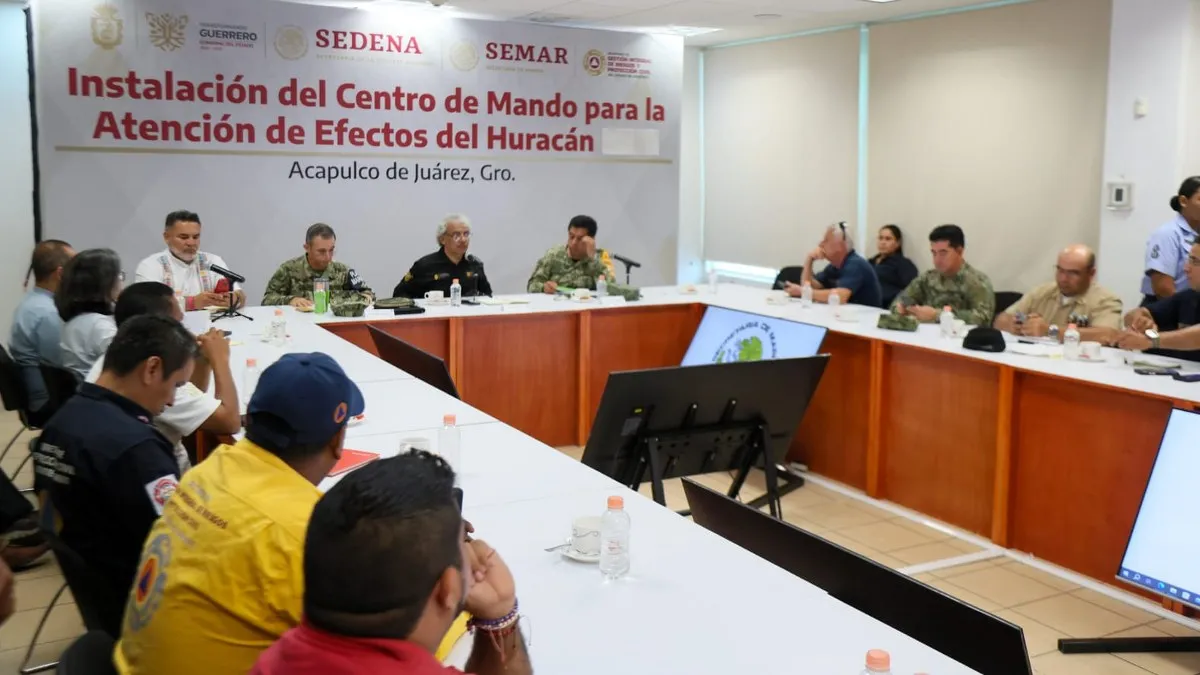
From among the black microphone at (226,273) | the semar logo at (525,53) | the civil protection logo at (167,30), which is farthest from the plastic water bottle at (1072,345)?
the civil protection logo at (167,30)

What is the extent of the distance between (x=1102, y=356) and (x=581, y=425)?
8.97 ft

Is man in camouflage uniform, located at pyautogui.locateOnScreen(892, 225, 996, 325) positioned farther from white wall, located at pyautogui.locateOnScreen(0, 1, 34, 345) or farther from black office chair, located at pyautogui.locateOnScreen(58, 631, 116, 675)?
white wall, located at pyautogui.locateOnScreen(0, 1, 34, 345)

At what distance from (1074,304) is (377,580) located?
465 cm

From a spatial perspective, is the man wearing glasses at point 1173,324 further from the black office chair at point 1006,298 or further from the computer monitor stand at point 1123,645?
the black office chair at point 1006,298

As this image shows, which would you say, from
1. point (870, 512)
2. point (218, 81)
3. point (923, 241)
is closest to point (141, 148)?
point (218, 81)

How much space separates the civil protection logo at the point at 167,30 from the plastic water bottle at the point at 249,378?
3.72m

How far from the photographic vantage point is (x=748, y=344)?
548cm

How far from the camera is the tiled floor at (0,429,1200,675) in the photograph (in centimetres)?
334

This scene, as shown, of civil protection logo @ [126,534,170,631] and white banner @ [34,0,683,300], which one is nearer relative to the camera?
civil protection logo @ [126,534,170,631]

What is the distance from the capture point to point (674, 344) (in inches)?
245

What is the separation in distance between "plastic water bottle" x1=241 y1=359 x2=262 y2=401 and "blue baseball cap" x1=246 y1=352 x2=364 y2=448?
2041 mm

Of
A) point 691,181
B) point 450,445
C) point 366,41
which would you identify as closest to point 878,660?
point 450,445

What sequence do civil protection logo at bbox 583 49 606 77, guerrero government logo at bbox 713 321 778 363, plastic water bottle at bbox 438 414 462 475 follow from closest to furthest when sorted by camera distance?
plastic water bottle at bbox 438 414 462 475
guerrero government logo at bbox 713 321 778 363
civil protection logo at bbox 583 49 606 77

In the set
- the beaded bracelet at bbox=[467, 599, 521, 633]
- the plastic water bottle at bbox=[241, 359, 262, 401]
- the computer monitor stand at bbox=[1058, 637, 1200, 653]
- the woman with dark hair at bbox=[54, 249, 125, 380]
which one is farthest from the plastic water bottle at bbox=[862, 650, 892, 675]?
the woman with dark hair at bbox=[54, 249, 125, 380]
